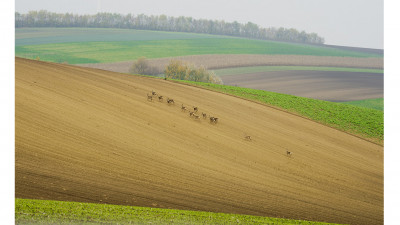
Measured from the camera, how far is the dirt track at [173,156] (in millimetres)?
8648

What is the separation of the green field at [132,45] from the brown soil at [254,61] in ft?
1.01

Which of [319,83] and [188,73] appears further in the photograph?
[319,83]

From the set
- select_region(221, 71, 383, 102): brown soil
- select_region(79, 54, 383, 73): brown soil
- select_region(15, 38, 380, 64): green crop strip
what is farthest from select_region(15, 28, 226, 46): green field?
select_region(221, 71, 383, 102): brown soil

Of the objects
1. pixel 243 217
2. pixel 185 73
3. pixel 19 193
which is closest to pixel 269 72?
pixel 185 73

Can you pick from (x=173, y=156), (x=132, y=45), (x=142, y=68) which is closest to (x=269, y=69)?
(x=132, y=45)

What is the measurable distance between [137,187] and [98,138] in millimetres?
1352

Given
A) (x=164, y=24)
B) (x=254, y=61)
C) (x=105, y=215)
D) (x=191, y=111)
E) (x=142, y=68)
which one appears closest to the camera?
(x=105, y=215)

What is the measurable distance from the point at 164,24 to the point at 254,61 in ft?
15.2

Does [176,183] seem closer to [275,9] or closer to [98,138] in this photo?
[98,138]

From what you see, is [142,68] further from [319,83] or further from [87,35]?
[319,83]

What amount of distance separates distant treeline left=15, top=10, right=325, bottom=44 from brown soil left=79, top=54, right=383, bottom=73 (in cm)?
95

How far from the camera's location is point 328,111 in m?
13.4

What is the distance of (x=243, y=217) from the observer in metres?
8.64

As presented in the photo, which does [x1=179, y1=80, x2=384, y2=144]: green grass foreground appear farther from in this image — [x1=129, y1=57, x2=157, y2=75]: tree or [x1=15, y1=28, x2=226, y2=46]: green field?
[x1=15, y1=28, x2=226, y2=46]: green field
